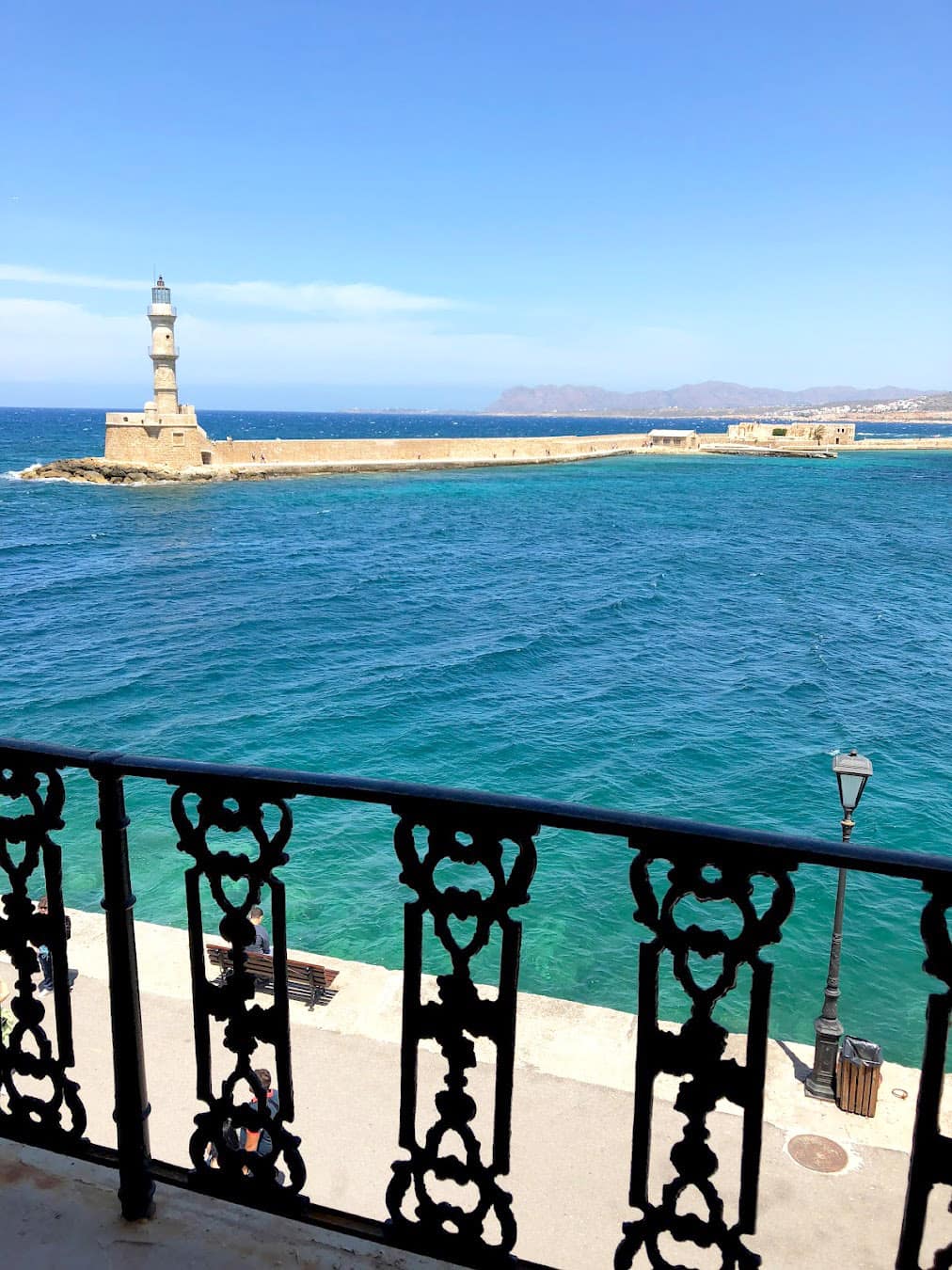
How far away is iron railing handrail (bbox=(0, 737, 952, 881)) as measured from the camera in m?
1.81

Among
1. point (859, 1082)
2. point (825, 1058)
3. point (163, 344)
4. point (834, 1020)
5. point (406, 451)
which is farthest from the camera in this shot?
point (406, 451)

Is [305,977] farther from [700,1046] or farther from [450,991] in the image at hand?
[700,1046]

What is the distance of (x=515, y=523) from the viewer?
63.7 meters

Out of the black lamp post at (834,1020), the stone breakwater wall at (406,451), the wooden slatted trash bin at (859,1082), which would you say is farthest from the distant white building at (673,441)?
the wooden slatted trash bin at (859,1082)

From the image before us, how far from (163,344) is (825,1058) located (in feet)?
242

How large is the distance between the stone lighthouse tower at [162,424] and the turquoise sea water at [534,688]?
17759 mm

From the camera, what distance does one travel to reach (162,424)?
75.4m

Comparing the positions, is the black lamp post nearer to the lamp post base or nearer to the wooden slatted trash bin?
the lamp post base

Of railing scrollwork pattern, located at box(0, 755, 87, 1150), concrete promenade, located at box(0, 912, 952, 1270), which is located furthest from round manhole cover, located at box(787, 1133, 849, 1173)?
railing scrollwork pattern, located at box(0, 755, 87, 1150)

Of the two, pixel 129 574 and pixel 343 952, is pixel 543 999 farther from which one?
pixel 129 574

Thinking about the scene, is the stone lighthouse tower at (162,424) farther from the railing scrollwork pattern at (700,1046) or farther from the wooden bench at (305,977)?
the railing scrollwork pattern at (700,1046)

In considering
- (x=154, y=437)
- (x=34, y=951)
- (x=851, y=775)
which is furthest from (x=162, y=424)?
(x=34, y=951)

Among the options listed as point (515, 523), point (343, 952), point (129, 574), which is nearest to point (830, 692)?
point (343, 952)

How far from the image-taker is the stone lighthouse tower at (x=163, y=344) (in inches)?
2731
